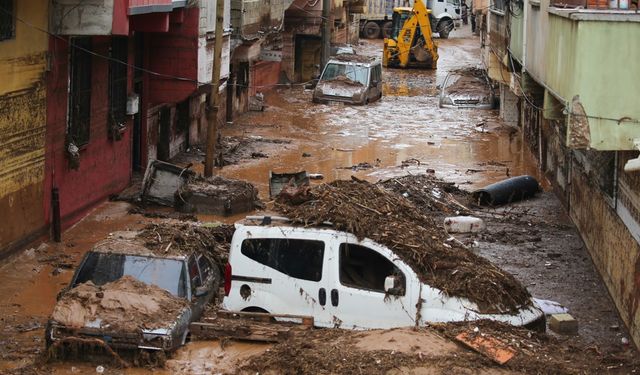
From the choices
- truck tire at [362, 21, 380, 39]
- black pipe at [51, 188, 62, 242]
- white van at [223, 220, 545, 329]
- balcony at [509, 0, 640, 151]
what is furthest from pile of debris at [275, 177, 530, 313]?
truck tire at [362, 21, 380, 39]

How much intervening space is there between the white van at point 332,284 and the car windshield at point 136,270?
1.97 ft

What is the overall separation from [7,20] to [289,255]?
6434 millimetres

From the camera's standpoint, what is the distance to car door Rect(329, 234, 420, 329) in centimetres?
1161

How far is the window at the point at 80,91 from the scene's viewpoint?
19234 mm

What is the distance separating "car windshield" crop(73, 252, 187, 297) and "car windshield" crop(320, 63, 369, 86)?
30.1 m

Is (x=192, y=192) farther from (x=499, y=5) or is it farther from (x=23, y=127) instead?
(x=499, y=5)

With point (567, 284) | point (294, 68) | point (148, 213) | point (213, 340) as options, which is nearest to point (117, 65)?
point (148, 213)

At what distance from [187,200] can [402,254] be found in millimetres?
9916

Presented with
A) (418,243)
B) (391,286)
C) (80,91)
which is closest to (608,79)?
(418,243)

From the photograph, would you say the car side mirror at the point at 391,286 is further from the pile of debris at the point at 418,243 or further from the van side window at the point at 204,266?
the van side window at the point at 204,266

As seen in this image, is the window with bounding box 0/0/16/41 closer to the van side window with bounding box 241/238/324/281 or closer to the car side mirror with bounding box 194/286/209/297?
the car side mirror with bounding box 194/286/209/297

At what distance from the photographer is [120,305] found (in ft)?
37.8

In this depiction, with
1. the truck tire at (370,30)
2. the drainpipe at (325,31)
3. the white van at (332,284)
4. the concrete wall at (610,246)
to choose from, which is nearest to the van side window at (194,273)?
the white van at (332,284)

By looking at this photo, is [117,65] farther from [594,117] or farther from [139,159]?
[594,117]
